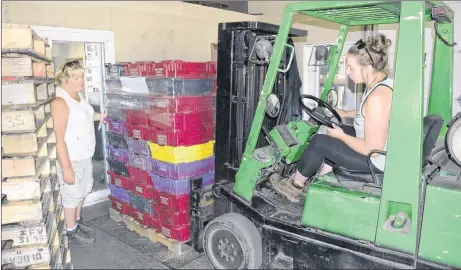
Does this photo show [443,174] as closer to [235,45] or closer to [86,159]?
[235,45]

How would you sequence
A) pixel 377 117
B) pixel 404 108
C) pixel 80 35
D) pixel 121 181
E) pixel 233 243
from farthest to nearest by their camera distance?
1. pixel 80 35
2. pixel 121 181
3. pixel 233 243
4. pixel 377 117
5. pixel 404 108

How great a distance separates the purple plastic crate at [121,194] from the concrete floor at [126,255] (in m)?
0.43

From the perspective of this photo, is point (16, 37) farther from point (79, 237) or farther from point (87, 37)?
point (87, 37)

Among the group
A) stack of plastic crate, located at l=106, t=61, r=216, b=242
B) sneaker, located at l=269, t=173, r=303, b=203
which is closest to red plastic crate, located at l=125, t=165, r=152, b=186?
stack of plastic crate, located at l=106, t=61, r=216, b=242

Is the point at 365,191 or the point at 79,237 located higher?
the point at 365,191

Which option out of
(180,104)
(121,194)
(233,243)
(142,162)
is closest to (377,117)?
(233,243)

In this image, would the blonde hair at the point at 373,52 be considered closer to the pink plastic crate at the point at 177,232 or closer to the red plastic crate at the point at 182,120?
the red plastic crate at the point at 182,120

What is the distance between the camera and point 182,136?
434 centimetres

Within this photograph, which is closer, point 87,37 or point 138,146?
point 138,146

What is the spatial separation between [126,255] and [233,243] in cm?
Result: 157

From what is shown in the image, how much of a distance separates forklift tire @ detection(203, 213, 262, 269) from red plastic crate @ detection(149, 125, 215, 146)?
1133mm

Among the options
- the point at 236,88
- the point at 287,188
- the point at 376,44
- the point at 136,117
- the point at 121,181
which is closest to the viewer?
the point at 376,44

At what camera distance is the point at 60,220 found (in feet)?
12.7

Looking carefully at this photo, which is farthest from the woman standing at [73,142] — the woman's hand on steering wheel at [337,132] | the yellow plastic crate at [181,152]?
the woman's hand on steering wheel at [337,132]
